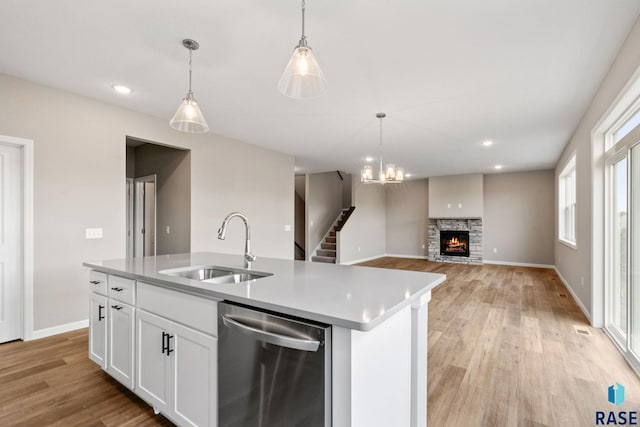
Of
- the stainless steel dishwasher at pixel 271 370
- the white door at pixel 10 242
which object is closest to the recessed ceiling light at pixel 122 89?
the white door at pixel 10 242

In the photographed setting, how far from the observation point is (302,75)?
5.18 feet

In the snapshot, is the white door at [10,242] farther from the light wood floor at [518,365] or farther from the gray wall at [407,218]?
the gray wall at [407,218]

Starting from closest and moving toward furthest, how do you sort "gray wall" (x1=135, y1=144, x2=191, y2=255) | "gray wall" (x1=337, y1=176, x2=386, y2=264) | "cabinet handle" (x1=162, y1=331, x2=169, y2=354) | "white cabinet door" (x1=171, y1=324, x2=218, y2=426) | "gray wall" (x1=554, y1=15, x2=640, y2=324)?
"white cabinet door" (x1=171, y1=324, x2=218, y2=426) → "cabinet handle" (x1=162, y1=331, x2=169, y2=354) → "gray wall" (x1=554, y1=15, x2=640, y2=324) → "gray wall" (x1=135, y1=144, x2=191, y2=255) → "gray wall" (x1=337, y1=176, x2=386, y2=264)

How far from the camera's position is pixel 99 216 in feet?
11.7

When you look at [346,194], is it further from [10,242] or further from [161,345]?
[161,345]

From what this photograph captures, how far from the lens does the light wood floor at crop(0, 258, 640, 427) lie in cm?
191

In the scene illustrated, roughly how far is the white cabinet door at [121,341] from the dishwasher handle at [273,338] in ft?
3.22

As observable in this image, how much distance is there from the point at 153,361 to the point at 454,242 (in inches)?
336

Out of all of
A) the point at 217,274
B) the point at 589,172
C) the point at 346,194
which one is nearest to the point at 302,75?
the point at 217,274

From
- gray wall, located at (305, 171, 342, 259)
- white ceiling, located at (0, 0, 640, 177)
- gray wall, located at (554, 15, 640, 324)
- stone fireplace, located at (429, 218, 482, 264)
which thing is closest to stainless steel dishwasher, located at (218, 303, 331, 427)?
white ceiling, located at (0, 0, 640, 177)

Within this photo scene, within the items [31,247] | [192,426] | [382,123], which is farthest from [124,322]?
[382,123]

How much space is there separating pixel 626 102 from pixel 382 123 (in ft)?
7.95

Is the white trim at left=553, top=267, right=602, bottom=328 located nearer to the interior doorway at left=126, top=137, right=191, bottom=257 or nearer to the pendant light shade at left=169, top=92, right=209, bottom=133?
the pendant light shade at left=169, top=92, right=209, bottom=133

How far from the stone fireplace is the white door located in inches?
341
